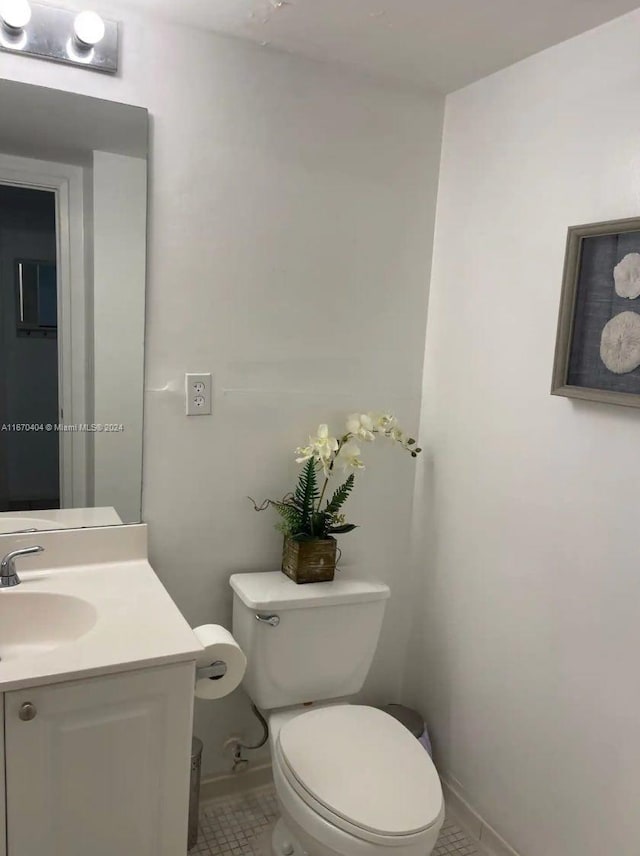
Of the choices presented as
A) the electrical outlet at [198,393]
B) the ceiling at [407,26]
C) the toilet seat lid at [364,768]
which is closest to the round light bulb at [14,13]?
the ceiling at [407,26]

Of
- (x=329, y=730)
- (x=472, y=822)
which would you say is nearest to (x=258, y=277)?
(x=329, y=730)

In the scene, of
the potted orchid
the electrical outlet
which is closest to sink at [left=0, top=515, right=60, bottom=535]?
the electrical outlet

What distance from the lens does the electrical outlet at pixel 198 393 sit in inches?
68.3

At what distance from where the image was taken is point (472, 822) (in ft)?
6.14

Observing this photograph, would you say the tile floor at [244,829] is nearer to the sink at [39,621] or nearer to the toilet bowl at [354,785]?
the toilet bowl at [354,785]

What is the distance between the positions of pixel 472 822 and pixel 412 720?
0.31 meters

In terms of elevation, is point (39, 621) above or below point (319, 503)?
below

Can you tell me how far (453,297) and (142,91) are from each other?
985 millimetres

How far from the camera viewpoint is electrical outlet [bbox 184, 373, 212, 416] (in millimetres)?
1734

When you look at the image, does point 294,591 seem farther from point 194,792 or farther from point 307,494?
point 194,792

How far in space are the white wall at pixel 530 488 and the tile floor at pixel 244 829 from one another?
0.41ft

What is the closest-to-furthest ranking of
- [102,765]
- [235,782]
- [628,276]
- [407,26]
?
[102,765] → [628,276] → [407,26] → [235,782]

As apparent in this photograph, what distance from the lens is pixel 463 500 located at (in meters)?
1.91

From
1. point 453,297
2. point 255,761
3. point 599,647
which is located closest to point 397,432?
point 453,297
